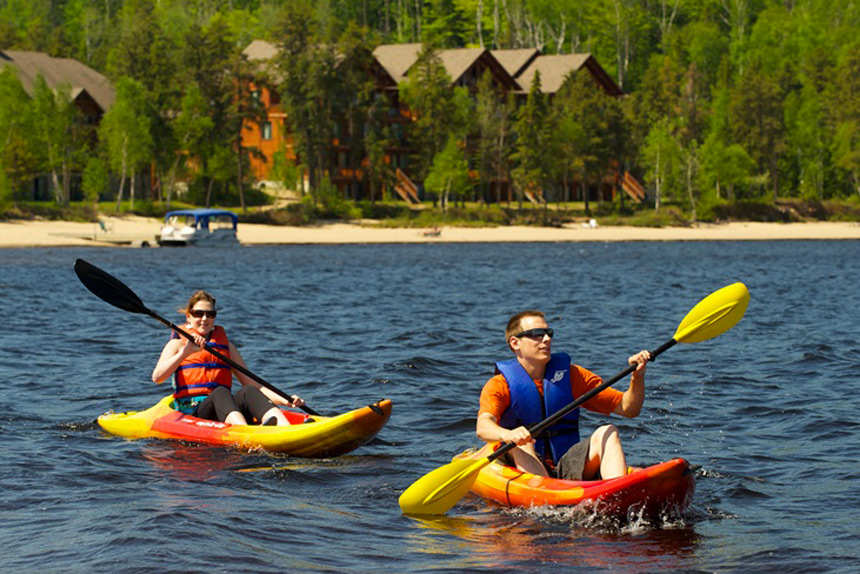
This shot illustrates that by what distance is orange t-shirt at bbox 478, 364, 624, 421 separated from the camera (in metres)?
8.42

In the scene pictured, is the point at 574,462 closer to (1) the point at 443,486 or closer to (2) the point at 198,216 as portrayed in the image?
(1) the point at 443,486

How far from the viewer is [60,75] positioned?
233ft

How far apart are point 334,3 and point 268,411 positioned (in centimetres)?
10337

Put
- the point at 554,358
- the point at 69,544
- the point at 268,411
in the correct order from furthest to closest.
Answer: the point at 268,411
the point at 554,358
the point at 69,544

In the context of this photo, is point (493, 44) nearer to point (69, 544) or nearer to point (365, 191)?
point (365, 191)

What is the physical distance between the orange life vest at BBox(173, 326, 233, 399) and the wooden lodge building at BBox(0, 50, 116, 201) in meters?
57.3

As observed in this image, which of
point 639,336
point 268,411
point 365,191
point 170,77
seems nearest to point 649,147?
point 365,191

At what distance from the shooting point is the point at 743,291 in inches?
357

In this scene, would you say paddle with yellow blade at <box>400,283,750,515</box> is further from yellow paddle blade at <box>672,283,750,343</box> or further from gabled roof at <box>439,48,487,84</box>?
gabled roof at <box>439,48,487,84</box>

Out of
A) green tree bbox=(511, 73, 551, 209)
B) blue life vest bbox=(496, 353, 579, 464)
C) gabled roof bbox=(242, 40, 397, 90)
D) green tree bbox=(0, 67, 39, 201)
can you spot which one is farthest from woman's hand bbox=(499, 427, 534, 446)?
green tree bbox=(511, 73, 551, 209)

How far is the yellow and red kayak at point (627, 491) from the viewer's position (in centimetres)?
784

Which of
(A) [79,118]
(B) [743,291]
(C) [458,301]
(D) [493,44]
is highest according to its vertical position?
(D) [493,44]

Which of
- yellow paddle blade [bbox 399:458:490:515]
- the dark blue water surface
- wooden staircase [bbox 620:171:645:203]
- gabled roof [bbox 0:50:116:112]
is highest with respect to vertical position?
gabled roof [bbox 0:50:116:112]

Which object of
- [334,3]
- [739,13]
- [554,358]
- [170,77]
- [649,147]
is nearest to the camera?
[554,358]
